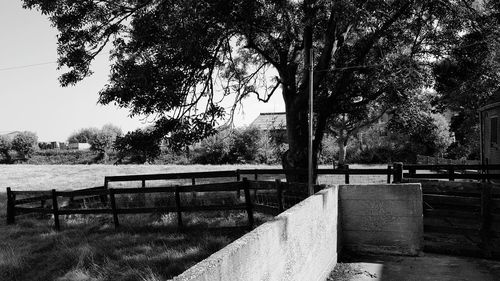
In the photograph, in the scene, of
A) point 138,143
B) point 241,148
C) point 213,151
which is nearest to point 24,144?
point 213,151

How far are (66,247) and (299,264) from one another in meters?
7.24

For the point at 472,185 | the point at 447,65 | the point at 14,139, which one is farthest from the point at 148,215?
the point at 14,139

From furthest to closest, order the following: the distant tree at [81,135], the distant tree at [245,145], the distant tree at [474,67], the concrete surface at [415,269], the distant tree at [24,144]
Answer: the distant tree at [81,135] < the distant tree at [24,144] < the distant tree at [245,145] < the distant tree at [474,67] < the concrete surface at [415,269]

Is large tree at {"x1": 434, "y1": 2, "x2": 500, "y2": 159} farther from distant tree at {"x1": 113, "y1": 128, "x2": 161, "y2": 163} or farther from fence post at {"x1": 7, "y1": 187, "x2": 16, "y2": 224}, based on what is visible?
fence post at {"x1": 7, "y1": 187, "x2": 16, "y2": 224}

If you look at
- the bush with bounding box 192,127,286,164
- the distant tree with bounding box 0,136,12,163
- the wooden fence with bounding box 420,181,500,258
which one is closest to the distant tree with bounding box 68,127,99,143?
the distant tree with bounding box 0,136,12,163

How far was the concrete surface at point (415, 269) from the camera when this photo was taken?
6.29 metres

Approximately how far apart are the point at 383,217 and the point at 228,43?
8.70 metres

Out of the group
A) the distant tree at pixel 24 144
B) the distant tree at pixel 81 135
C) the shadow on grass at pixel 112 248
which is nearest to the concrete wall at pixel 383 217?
the shadow on grass at pixel 112 248

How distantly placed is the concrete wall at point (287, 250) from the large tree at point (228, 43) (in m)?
5.93

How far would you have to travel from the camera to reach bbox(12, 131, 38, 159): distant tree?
214 feet

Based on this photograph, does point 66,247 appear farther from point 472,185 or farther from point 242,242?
point 472,185

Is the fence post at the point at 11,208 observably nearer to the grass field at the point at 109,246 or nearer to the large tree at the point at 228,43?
the grass field at the point at 109,246

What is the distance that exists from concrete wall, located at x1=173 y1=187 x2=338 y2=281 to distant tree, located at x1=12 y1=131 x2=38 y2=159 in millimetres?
68372

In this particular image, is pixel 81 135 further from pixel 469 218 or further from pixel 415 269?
pixel 415 269
